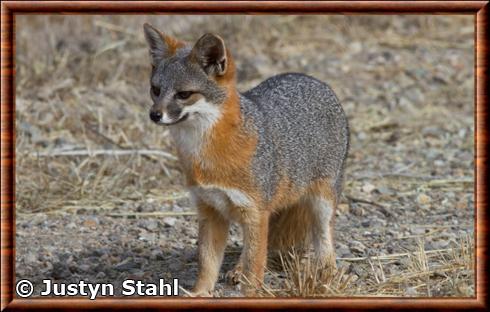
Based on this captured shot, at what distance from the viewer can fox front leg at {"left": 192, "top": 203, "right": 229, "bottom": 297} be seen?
6047 mm

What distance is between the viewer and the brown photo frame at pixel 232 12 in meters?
5.41

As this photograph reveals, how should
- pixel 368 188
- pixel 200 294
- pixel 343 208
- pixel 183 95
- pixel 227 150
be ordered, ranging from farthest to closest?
1. pixel 368 188
2. pixel 343 208
3. pixel 200 294
4. pixel 227 150
5. pixel 183 95

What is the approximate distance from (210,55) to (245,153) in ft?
1.98

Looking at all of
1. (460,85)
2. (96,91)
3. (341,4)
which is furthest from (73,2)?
(460,85)

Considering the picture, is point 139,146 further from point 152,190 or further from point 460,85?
point 460,85

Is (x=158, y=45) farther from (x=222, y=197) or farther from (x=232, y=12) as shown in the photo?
(x=222, y=197)

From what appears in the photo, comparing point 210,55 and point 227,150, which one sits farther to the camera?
point 227,150

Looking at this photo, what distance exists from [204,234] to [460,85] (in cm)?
546

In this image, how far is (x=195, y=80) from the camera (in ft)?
18.4

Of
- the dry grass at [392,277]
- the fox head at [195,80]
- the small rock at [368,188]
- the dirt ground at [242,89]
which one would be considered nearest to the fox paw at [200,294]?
the dirt ground at [242,89]

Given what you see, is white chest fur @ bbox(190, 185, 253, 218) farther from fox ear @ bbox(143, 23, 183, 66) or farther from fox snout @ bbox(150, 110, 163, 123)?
fox ear @ bbox(143, 23, 183, 66)

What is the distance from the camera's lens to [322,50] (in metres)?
11.5

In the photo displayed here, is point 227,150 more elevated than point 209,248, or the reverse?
point 227,150

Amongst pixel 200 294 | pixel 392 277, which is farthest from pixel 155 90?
pixel 392 277
